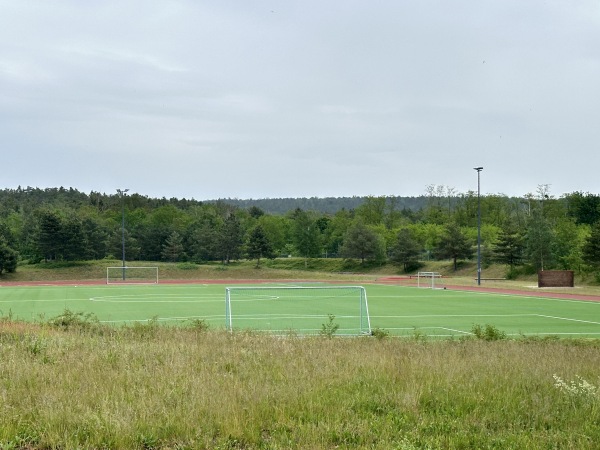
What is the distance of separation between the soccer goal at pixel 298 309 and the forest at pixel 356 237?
35.9 meters

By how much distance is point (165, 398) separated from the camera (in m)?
8.11

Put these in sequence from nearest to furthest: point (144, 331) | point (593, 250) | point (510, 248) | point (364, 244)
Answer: point (144, 331) < point (593, 250) < point (510, 248) < point (364, 244)

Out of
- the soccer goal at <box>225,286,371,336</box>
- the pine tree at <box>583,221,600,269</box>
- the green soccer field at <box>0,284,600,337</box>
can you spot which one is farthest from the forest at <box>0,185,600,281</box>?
the soccer goal at <box>225,286,371,336</box>

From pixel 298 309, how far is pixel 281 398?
22165 millimetres

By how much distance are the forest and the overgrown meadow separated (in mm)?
55488

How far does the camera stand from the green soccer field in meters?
24.3

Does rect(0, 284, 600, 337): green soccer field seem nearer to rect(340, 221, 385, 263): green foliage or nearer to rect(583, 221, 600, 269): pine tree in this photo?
rect(583, 221, 600, 269): pine tree

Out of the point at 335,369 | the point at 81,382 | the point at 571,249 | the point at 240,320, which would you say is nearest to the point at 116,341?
the point at 81,382

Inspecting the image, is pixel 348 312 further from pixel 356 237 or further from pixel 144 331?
pixel 356 237

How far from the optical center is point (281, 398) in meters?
8.21

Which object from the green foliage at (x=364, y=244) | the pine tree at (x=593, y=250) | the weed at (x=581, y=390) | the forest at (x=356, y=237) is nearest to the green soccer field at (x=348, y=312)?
the weed at (x=581, y=390)

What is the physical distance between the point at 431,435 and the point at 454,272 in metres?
79.4

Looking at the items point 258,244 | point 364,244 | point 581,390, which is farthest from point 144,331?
point 258,244

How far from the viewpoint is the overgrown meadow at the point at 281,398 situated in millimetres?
7016
